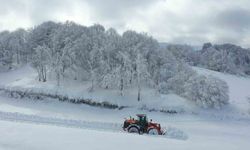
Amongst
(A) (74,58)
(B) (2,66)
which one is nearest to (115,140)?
(A) (74,58)

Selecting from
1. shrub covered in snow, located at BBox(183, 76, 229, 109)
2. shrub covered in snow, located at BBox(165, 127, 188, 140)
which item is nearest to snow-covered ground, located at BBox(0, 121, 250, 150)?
shrub covered in snow, located at BBox(165, 127, 188, 140)

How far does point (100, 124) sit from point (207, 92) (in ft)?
74.0

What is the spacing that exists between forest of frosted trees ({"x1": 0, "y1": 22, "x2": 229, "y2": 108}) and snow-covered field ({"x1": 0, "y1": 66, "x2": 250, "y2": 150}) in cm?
219

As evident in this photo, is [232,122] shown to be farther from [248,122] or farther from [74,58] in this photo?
[74,58]

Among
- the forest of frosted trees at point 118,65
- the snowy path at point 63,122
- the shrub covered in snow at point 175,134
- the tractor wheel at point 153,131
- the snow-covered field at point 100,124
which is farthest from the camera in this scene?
the forest of frosted trees at point 118,65

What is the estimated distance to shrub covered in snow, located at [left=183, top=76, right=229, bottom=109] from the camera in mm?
49688

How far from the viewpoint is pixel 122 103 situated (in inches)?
2045

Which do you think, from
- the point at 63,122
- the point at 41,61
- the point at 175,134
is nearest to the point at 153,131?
the point at 175,134

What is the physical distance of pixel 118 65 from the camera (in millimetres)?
56969

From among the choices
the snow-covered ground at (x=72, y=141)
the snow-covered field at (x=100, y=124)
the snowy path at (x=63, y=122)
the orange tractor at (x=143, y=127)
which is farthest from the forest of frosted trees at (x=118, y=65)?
the snow-covered ground at (x=72, y=141)

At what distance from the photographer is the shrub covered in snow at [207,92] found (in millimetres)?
49688

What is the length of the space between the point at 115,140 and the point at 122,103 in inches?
1214

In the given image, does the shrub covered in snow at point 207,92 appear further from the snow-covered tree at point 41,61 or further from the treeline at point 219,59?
the snow-covered tree at point 41,61

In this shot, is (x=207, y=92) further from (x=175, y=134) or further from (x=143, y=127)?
(x=143, y=127)
